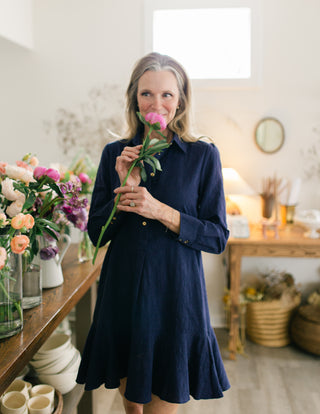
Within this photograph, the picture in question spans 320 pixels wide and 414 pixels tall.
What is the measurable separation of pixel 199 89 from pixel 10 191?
2256mm

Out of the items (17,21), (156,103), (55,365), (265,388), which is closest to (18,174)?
(156,103)

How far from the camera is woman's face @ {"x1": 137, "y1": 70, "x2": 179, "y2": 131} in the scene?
1232 mm

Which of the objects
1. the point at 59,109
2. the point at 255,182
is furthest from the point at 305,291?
the point at 59,109

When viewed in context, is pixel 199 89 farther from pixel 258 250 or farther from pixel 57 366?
A: pixel 57 366

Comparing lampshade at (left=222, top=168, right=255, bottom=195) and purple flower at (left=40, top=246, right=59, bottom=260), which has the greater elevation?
lampshade at (left=222, top=168, right=255, bottom=195)

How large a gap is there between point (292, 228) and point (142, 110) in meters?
2.09

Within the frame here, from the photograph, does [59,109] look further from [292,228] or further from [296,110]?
[292,228]

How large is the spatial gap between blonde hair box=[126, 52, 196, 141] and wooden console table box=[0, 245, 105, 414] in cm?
65

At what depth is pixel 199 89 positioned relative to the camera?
306 centimetres

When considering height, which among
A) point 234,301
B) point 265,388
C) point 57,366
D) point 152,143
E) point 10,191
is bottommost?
point 265,388

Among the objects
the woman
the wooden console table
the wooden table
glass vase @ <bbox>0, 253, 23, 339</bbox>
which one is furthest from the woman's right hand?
the wooden table

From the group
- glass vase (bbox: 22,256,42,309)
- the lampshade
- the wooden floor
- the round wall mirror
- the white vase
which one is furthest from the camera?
the round wall mirror

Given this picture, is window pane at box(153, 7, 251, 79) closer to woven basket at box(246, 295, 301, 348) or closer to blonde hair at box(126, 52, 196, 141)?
woven basket at box(246, 295, 301, 348)

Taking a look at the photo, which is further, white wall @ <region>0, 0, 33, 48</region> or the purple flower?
white wall @ <region>0, 0, 33, 48</region>
